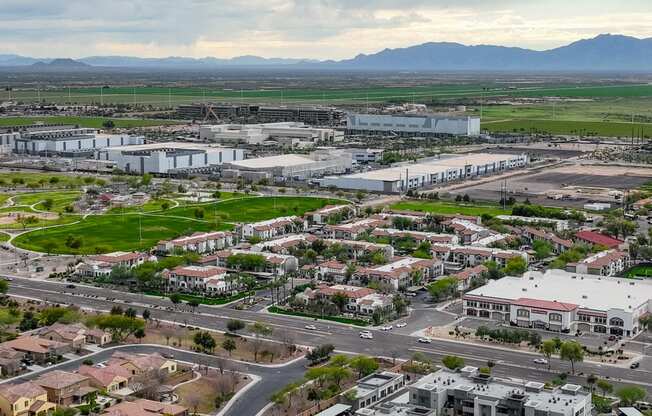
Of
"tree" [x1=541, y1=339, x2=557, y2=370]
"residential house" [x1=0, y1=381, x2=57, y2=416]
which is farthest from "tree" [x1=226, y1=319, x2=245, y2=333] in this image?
"tree" [x1=541, y1=339, x2=557, y2=370]

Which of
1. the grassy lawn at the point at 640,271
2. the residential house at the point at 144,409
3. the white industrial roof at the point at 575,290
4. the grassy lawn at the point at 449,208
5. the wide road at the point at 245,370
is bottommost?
the wide road at the point at 245,370

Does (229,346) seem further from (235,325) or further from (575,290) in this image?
(575,290)

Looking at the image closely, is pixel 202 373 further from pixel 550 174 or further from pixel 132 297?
pixel 550 174

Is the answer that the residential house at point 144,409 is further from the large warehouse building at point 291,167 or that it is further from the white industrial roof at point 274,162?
the white industrial roof at point 274,162

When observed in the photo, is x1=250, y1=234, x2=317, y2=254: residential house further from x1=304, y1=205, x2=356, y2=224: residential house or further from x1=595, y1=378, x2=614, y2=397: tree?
x1=595, y1=378, x2=614, y2=397: tree

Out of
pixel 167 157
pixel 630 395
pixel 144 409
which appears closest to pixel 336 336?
pixel 144 409

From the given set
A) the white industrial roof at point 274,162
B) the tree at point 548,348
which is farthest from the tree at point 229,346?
the white industrial roof at point 274,162
